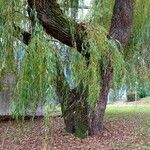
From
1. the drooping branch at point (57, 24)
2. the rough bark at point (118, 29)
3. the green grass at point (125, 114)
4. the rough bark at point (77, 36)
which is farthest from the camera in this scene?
→ the green grass at point (125, 114)

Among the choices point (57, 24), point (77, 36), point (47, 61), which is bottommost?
point (47, 61)

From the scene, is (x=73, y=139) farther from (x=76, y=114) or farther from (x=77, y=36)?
(x=77, y=36)

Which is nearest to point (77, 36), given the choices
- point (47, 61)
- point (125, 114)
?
point (47, 61)

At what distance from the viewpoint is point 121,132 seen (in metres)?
9.01

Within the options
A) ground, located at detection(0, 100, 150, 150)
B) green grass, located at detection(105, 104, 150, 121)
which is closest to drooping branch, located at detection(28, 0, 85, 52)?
ground, located at detection(0, 100, 150, 150)

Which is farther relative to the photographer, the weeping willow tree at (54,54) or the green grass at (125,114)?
the green grass at (125,114)

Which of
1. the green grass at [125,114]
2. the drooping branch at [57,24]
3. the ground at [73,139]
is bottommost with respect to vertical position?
the ground at [73,139]

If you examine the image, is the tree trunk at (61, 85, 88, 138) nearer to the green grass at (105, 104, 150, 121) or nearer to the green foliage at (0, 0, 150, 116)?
the green foliage at (0, 0, 150, 116)

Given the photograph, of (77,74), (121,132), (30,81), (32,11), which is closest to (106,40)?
(77,74)

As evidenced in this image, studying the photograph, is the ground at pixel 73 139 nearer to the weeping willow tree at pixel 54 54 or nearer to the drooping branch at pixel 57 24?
the weeping willow tree at pixel 54 54

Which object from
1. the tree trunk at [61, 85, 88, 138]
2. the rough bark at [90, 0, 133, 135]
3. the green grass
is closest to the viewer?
the tree trunk at [61, 85, 88, 138]

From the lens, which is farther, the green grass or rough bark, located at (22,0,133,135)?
the green grass

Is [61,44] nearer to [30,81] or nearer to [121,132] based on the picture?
[30,81]

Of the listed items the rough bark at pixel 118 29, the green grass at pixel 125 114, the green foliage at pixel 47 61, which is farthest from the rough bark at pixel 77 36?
the green grass at pixel 125 114
